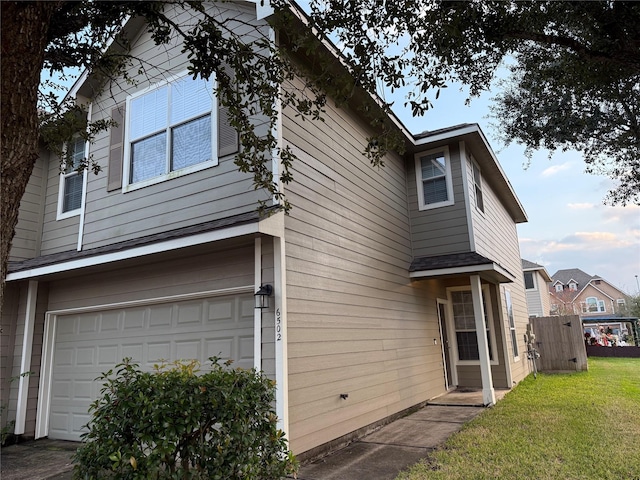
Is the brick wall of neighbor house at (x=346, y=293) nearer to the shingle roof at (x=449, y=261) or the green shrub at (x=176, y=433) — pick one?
the shingle roof at (x=449, y=261)

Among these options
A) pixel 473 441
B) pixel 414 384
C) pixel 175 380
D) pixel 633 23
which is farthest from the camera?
pixel 414 384

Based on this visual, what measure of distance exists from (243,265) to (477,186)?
21.9 feet

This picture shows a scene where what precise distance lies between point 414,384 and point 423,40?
19.5ft

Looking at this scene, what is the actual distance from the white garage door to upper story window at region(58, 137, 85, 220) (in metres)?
1.92

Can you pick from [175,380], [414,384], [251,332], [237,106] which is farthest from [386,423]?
[237,106]

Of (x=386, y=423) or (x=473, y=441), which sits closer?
(x=473, y=441)

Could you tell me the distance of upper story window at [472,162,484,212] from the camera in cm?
949

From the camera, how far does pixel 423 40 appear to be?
436 cm

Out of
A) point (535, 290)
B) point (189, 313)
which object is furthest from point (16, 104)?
point (535, 290)

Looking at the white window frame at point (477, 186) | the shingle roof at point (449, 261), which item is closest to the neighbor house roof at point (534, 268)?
the white window frame at point (477, 186)

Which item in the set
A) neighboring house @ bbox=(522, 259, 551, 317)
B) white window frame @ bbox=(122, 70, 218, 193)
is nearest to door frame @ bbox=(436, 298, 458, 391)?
white window frame @ bbox=(122, 70, 218, 193)

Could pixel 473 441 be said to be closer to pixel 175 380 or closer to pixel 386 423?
pixel 386 423

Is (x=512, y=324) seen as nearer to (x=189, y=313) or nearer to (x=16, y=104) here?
(x=189, y=313)

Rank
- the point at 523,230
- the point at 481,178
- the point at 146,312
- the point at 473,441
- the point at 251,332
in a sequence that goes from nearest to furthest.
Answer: the point at 251,332 < the point at 473,441 < the point at 146,312 < the point at 481,178 < the point at 523,230
